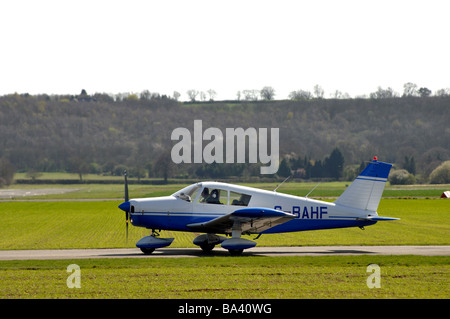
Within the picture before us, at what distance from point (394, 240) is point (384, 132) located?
6143 inches

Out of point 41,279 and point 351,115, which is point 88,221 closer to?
point 41,279

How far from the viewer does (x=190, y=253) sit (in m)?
19.3

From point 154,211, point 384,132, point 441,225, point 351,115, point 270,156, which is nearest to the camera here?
point 154,211

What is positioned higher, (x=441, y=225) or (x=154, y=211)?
(x=154, y=211)

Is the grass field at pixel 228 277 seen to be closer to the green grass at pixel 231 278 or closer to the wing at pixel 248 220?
the green grass at pixel 231 278

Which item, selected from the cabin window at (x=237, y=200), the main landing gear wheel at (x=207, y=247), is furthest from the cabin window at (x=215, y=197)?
the main landing gear wheel at (x=207, y=247)

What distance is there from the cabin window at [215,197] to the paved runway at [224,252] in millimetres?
1584

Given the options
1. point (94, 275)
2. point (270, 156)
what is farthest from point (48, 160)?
point (94, 275)

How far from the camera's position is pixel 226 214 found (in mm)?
18922

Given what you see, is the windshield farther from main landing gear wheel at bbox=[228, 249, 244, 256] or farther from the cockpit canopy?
main landing gear wheel at bbox=[228, 249, 244, 256]

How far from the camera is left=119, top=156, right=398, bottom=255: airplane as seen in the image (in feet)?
61.0

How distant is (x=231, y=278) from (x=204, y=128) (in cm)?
12820

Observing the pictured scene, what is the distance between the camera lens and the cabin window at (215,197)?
19.2 metres

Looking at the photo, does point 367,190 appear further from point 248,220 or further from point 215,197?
point 215,197
